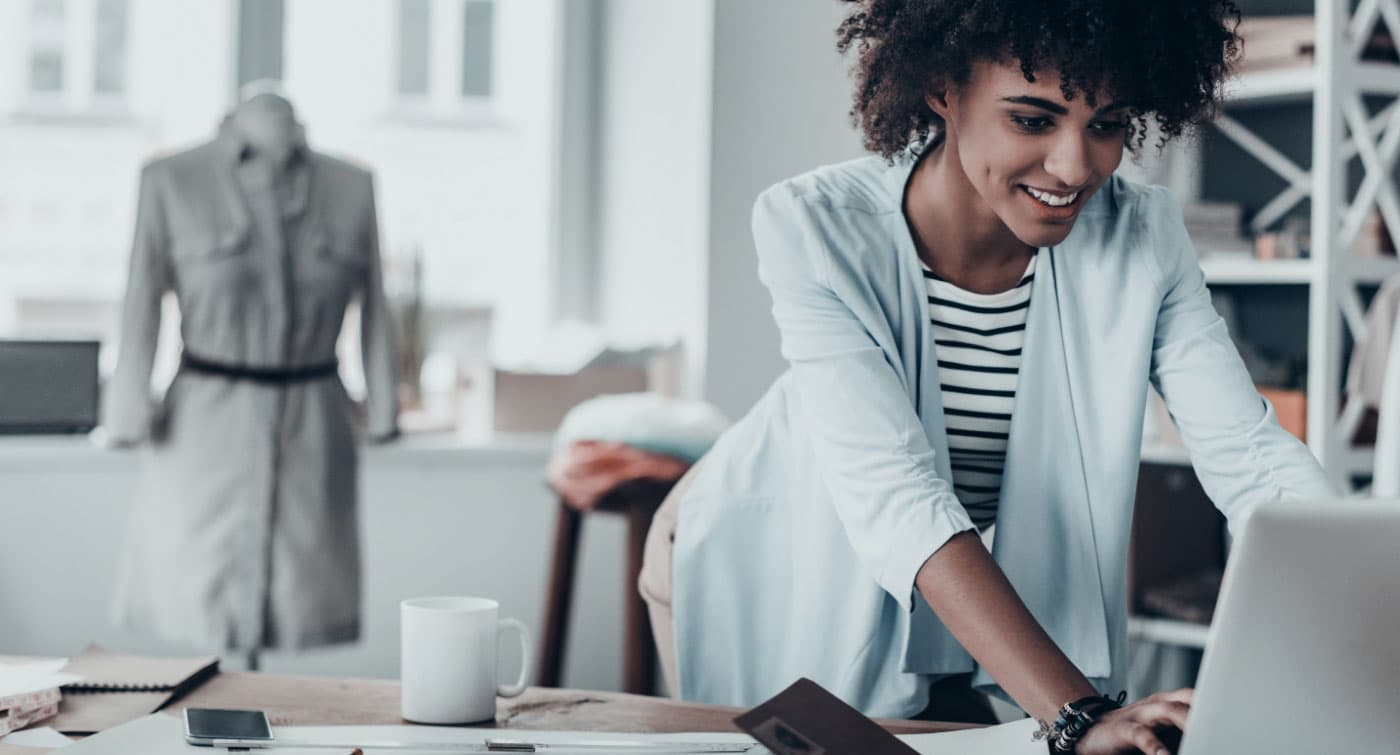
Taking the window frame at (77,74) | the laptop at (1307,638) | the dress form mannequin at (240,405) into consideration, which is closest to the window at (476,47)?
the window frame at (77,74)

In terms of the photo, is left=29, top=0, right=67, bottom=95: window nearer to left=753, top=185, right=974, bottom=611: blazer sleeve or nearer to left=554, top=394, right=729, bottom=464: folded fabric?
left=554, top=394, right=729, bottom=464: folded fabric

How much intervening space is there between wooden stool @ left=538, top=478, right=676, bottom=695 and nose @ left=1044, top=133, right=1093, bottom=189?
4.65ft

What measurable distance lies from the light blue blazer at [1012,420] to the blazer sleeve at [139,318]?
1.56 m

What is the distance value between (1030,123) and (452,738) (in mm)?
729

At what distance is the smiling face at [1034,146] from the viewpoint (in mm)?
1229

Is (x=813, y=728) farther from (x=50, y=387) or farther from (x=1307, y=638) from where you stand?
(x=50, y=387)

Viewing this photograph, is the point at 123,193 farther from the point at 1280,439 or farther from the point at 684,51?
the point at 1280,439

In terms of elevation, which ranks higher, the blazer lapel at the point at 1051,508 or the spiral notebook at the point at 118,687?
the blazer lapel at the point at 1051,508

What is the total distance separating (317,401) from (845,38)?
156 centimetres

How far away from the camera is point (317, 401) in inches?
105

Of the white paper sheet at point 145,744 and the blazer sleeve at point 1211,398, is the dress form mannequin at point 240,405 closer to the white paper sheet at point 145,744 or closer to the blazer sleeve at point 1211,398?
the white paper sheet at point 145,744

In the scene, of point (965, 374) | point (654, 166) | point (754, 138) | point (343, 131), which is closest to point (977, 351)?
point (965, 374)

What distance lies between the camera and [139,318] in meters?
2.61

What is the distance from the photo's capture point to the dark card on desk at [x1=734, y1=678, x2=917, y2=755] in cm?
93
